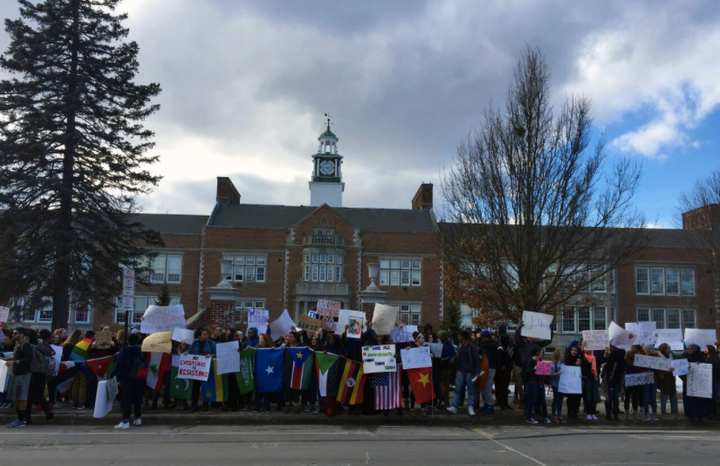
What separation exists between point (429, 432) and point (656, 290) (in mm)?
42533

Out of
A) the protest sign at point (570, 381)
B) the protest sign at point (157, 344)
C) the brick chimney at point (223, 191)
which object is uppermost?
the brick chimney at point (223, 191)

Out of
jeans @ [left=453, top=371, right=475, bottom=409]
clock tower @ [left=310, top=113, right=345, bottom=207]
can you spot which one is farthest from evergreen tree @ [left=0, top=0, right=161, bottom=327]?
clock tower @ [left=310, top=113, right=345, bottom=207]

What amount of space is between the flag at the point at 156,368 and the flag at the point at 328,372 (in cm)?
324

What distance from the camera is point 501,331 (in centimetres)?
1545

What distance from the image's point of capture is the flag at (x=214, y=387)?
1391 cm

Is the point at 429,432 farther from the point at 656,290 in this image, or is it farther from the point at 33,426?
the point at 656,290

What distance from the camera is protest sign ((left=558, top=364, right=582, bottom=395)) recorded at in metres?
13.6

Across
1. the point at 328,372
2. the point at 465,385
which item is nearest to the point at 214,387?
the point at 328,372

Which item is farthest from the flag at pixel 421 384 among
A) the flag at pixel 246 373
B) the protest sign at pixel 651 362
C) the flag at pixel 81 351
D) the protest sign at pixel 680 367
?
the flag at pixel 81 351

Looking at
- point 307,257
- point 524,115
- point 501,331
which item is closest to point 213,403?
point 501,331

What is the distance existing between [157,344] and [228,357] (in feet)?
4.95

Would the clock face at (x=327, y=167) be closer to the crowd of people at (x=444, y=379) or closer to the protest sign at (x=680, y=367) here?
the crowd of people at (x=444, y=379)

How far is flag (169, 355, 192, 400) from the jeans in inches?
222

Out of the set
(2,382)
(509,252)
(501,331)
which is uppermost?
(509,252)
